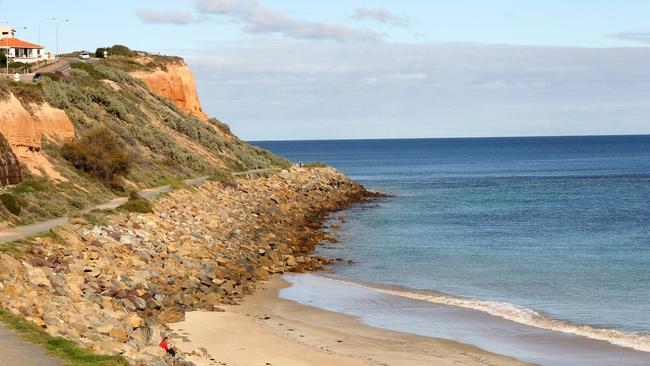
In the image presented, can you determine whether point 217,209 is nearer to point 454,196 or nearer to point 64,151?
point 64,151

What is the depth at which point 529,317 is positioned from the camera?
2991 cm

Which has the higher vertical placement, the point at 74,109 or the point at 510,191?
the point at 74,109

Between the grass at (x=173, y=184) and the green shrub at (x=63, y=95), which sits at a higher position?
the green shrub at (x=63, y=95)

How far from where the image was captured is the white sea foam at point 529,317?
26312mm

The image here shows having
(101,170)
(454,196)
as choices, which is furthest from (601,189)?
(101,170)

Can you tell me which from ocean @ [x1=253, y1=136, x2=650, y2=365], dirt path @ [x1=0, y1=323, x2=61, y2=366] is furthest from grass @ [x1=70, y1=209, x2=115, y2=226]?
dirt path @ [x1=0, y1=323, x2=61, y2=366]

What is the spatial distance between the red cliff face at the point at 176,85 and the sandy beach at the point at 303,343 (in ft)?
204

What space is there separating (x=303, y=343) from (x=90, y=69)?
5635 centimetres

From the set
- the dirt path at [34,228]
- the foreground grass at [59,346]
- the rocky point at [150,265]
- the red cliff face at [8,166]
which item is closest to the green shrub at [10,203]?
the dirt path at [34,228]

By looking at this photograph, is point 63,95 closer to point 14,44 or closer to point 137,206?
point 137,206

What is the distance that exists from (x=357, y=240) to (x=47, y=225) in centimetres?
2345

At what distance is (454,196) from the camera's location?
8762cm

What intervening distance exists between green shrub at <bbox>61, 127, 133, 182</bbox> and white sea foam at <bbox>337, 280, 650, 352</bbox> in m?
17.6

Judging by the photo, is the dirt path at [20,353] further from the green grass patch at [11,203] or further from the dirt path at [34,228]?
the green grass patch at [11,203]
